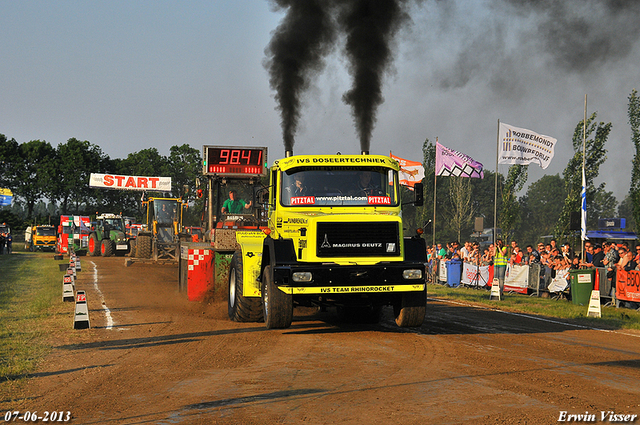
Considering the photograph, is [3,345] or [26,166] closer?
[3,345]

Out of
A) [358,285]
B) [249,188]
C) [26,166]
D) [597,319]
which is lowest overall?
[597,319]

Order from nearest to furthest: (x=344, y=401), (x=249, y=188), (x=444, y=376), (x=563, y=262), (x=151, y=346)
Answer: (x=344, y=401) < (x=444, y=376) < (x=151, y=346) < (x=249, y=188) < (x=563, y=262)

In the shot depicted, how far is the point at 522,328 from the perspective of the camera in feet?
40.9

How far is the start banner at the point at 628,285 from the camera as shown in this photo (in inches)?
626

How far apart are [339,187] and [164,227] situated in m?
21.4

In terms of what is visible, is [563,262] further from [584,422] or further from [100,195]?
[100,195]

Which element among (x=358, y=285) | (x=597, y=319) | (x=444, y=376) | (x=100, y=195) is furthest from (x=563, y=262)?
(x=100, y=195)

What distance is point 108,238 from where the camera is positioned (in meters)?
45.6

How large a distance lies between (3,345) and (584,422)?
28.0 ft

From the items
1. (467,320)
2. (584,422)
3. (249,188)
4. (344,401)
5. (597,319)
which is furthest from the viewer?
(249,188)

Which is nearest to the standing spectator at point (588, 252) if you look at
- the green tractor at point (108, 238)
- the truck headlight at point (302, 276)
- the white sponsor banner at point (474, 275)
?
the white sponsor banner at point (474, 275)

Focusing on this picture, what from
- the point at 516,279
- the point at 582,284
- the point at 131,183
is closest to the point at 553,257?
the point at 516,279

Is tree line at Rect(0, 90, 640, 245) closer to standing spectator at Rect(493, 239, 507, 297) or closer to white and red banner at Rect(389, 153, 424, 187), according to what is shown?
white and red banner at Rect(389, 153, 424, 187)

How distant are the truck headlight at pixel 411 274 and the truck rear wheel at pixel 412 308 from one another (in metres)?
0.49
